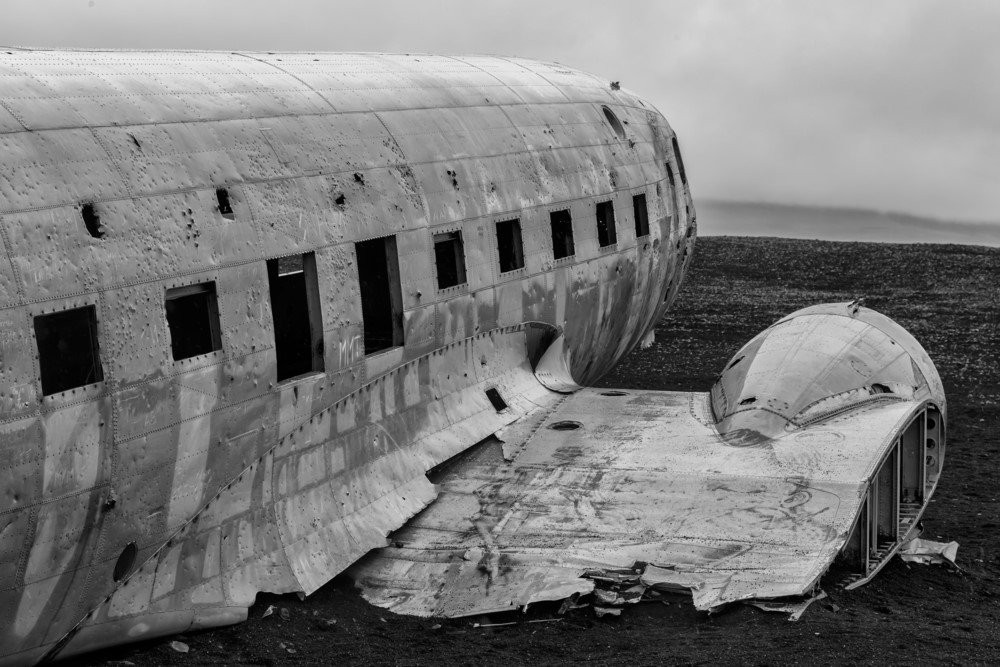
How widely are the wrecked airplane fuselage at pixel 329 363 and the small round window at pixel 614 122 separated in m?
0.83

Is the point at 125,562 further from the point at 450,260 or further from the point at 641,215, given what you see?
the point at 641,215

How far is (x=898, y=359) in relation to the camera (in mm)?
16188

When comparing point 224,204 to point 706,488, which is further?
point 706,488

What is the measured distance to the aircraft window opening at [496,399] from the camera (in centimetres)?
1519

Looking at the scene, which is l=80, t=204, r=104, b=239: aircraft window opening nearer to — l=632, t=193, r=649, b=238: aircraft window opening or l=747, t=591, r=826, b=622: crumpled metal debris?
l=747, t=591, r=826, b=622: crumpled metal debris

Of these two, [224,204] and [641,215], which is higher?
[224,204]

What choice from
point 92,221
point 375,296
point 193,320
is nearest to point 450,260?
point 375,296

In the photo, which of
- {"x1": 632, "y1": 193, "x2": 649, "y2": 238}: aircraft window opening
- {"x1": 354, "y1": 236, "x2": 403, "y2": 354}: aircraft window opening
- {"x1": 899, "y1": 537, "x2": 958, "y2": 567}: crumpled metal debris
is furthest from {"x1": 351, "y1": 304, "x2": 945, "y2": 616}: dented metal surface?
{"x1": 632, "y1": 193, "x2": 649, "y2": 238}: aircraft window opening

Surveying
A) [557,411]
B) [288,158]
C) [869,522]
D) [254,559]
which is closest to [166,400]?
[254,559]

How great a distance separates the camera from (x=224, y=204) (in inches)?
447

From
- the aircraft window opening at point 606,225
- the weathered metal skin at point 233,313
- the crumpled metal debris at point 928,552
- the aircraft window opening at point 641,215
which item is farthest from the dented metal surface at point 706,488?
the aircraft window opening at point 641,215

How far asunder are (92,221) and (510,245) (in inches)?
253

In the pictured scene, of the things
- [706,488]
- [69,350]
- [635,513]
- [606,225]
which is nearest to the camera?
[69,350]

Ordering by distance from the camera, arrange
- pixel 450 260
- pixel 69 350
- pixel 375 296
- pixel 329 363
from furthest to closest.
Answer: pixel 375 296
pixel 450 260
pixel 329 363
pixel 69 350
